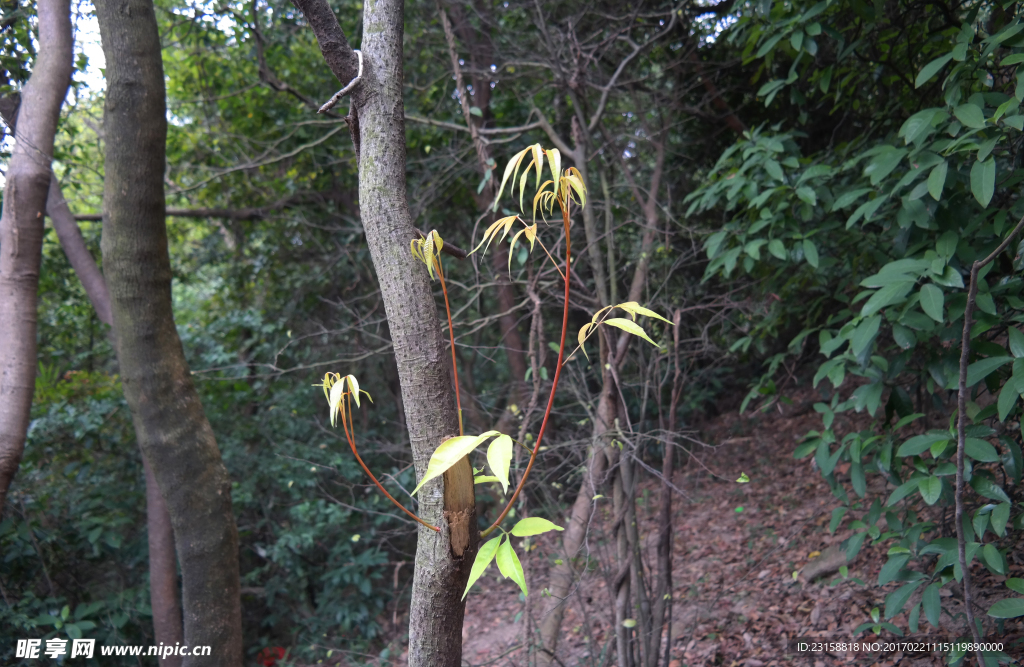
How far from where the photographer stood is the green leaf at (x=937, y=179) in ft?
6.66

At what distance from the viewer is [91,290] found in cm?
389

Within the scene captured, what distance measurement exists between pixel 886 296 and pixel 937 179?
0.44m

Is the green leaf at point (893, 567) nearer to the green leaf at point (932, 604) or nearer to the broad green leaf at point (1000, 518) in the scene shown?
the green leaf at point (932, 604)

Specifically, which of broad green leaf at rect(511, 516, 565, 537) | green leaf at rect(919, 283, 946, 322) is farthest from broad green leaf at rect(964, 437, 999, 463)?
broad green leaf at rect(511, 516, 565, 537)

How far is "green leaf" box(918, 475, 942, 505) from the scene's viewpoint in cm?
208

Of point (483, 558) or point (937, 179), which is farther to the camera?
point (937, 179)

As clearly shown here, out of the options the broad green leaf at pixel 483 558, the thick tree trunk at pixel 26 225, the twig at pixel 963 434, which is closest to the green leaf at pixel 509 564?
the broad green leaf at pixel 483 558

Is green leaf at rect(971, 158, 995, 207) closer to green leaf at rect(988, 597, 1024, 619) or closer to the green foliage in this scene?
the green foliage

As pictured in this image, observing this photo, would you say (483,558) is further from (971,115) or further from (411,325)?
(971,115)

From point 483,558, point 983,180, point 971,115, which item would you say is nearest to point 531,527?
point 483,558

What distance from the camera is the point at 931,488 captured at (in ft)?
6.89

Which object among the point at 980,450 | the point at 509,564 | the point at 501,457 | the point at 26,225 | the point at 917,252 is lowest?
the point at 509,564

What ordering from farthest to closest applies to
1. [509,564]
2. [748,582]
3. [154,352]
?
[748,582], [154,352], [509,564]

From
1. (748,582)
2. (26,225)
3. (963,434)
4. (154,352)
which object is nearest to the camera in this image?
(963,434)
